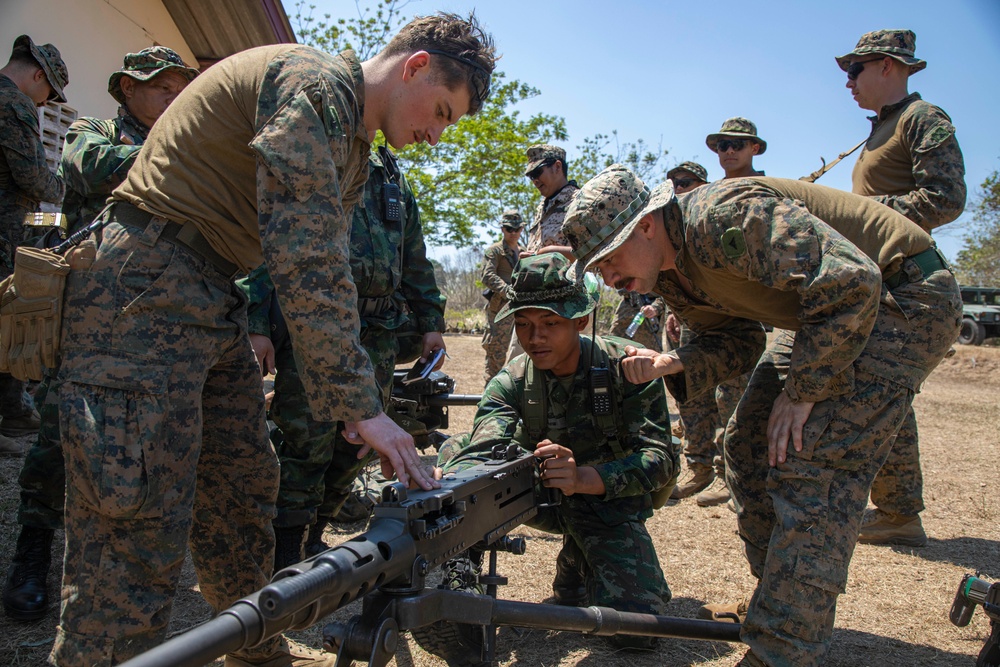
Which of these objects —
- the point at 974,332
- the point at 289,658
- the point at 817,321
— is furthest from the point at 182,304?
the point at 974,332

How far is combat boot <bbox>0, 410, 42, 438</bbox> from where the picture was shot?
609 cm

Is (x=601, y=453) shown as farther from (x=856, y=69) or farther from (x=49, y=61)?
(x=49, y=61)

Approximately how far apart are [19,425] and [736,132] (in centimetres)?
655

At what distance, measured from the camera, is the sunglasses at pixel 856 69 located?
16.6ft

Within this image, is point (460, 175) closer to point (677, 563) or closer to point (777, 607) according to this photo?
point (677, 563)

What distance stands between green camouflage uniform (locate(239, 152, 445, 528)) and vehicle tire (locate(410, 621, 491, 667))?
113cm

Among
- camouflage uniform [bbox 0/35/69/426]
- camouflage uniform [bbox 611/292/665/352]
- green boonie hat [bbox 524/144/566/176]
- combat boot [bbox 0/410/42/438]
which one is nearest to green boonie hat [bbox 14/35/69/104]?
camouflage uniform [bbox 0/35/69/426]

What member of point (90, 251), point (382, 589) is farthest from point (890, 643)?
point (90, 251)

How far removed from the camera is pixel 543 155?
729 centimetres

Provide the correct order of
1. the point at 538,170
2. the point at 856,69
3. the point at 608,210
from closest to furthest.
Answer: the point at 608,210 → the point at 856,69 → the point at 538,170

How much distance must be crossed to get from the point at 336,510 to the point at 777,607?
7.95 ft

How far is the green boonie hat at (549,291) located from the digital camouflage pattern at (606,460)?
33 cm

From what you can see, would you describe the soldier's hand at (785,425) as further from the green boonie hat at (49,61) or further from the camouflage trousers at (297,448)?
the green boonie hat at (49,61)

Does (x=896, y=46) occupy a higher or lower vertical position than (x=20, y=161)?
higher
